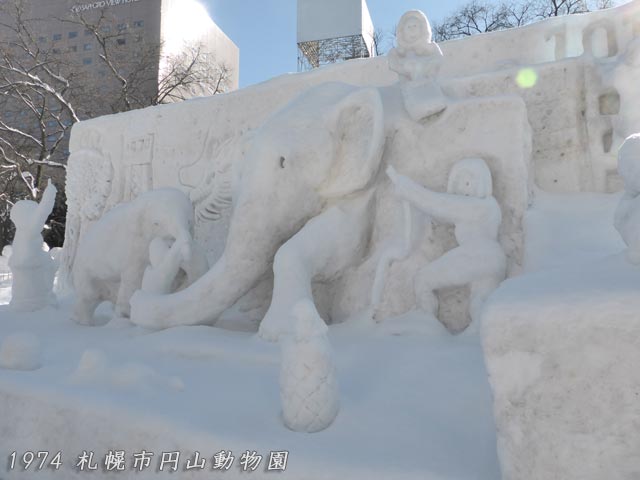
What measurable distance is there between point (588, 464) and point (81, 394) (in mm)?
1257

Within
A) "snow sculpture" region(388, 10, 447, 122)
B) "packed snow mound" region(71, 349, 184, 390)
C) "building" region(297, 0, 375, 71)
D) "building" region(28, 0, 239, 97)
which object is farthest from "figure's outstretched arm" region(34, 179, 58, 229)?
"building" region(28, 0, 239, 97)

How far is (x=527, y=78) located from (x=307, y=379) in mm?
2186

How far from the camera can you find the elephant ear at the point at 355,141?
229cm

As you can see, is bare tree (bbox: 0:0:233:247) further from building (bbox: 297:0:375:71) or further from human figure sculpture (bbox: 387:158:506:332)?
human figure sculpture (bbox: 387:158:506:332)

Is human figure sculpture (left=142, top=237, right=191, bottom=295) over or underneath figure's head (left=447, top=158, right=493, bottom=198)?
underneath

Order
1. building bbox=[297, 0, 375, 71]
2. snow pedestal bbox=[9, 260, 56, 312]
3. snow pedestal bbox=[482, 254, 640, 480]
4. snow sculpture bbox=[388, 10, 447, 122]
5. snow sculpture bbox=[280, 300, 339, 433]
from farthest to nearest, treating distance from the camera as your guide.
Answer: building bbox=[297, 0, 375, 71] < snow pedestal bbox=[9, 260, 56, 312] < snow sculpture bbox=[388, 10, 447, 122] < snow sculpture bbox=[280, 300, 339, 433] < snow pedestal bbox=[482, 254, 640, 480]

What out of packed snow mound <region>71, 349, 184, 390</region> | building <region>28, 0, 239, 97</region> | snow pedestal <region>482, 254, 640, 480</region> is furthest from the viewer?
building <region>28, 0, 239, 97</region>

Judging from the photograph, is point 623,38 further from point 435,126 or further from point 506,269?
point 506,269

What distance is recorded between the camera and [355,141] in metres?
2.35

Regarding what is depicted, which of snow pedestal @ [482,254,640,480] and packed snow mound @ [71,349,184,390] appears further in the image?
packed snow mound @ [71,349,184,390]

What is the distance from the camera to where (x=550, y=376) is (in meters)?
0.90

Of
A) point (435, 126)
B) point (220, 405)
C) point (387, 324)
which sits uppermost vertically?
point (435, 126)

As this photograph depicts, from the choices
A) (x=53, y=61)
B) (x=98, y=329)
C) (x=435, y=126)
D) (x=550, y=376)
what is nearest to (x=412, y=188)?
(x=435, y=126)

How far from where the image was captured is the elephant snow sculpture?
90.5 inches
